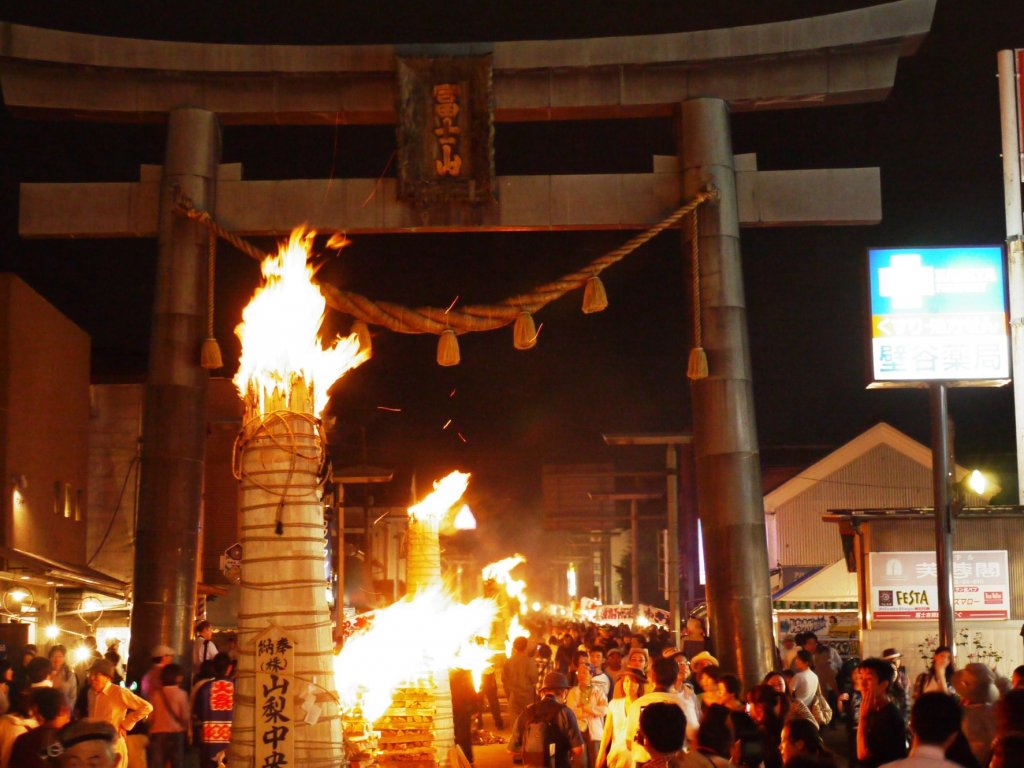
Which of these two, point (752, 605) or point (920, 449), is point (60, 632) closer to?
point (752, 605)

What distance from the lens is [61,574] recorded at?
64.9 feet

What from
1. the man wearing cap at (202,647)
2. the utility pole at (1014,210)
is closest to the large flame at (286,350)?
the man wearing cap at (202,647)

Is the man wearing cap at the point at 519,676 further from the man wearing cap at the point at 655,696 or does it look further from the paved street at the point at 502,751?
the man wearing cap at the point at 655,696

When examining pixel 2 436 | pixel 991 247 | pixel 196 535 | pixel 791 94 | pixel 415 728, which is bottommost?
pixel 415 728

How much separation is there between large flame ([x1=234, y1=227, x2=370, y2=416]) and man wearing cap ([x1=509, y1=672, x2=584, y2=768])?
3870mm

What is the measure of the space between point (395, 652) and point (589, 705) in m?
2.52

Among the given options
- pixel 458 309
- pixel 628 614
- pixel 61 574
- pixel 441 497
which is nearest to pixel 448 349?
pixel 458 309

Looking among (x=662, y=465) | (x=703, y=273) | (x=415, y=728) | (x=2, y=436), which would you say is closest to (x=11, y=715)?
(x=415, y=728)

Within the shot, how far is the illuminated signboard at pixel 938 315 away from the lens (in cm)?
1769

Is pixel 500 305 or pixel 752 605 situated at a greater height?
pixel 500 305

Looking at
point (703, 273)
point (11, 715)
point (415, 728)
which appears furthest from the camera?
point (703, 273)

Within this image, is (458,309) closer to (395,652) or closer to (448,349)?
(448,349)

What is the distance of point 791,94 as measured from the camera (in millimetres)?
16094

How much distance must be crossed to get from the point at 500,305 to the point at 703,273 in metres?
2.80
